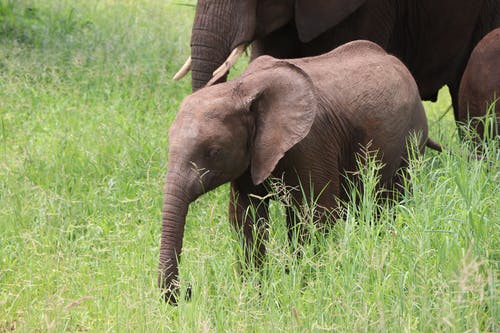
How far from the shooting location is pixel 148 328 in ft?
14.0

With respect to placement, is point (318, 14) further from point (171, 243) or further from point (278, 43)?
point (171, 243)

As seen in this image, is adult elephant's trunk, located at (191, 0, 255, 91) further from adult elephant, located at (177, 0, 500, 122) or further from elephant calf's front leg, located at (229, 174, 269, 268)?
elephant calf's front leg, located at (229, 174, 269, 268)

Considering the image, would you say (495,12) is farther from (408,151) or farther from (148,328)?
(148,328)

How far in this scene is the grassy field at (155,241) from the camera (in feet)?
13.6

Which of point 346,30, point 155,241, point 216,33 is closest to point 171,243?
point 155,241

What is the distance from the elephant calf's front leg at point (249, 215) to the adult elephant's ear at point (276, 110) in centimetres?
27

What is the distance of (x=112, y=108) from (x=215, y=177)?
311cm

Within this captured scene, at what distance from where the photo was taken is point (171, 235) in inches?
180

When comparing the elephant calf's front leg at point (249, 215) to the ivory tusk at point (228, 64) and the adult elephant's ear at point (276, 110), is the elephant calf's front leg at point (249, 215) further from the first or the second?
the ivory tusk at point (228, 64)

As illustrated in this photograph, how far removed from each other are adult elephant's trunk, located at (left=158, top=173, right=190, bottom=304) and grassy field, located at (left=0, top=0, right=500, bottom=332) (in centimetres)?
8

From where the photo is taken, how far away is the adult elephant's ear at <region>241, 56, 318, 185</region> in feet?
16.0

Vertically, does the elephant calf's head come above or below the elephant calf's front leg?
above

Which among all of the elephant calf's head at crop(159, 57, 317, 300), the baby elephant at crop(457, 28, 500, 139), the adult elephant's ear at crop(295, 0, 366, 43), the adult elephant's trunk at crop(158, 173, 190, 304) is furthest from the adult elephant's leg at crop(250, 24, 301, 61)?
the adult elephant's trunk at crop(158, 173, 190, 304)

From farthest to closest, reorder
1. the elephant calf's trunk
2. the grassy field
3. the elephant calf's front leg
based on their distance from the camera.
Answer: the elephant calf's front leg < the elephant calf's trunk < the grassy field
